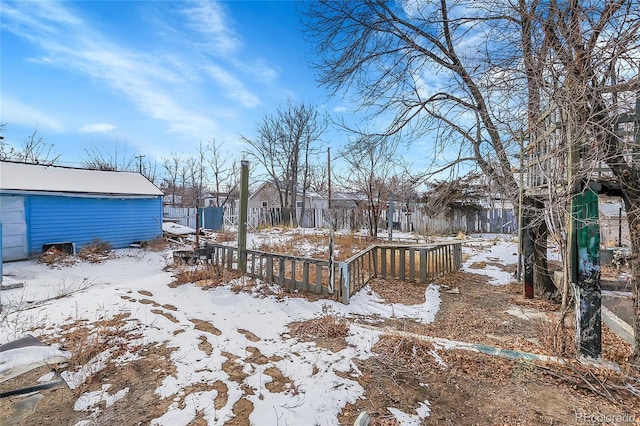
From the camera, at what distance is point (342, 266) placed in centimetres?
501

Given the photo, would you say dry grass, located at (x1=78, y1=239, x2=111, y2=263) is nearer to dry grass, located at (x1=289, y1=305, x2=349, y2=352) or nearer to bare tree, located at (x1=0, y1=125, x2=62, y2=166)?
dry grass, located at (x1=289, y1=305, x2=349, y2=352)

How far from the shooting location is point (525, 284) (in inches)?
220

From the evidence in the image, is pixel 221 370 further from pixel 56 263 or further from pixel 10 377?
pixel 56 263

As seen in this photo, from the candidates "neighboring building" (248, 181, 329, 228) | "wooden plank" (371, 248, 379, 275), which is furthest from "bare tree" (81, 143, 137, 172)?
"wooden plank" (371, 248, 379, 275)

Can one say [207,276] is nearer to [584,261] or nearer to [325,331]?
[325,331]

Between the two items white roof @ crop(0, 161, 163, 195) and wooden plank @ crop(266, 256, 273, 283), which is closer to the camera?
wooden plank @ crop(266, 256, 273, 283)

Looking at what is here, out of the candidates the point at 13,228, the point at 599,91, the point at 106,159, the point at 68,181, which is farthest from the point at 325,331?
the point at 106,159

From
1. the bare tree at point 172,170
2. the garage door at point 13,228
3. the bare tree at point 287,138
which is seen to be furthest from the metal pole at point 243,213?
Result: the bare tree at point 172,170

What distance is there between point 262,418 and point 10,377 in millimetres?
2518

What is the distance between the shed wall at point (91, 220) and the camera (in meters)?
9.14

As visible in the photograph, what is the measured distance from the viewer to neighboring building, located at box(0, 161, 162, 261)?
28.5 feet

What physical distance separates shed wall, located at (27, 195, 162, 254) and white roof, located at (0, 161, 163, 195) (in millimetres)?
311

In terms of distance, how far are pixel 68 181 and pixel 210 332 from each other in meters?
10.4

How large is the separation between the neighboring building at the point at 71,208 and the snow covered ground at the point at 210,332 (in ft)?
6.61
